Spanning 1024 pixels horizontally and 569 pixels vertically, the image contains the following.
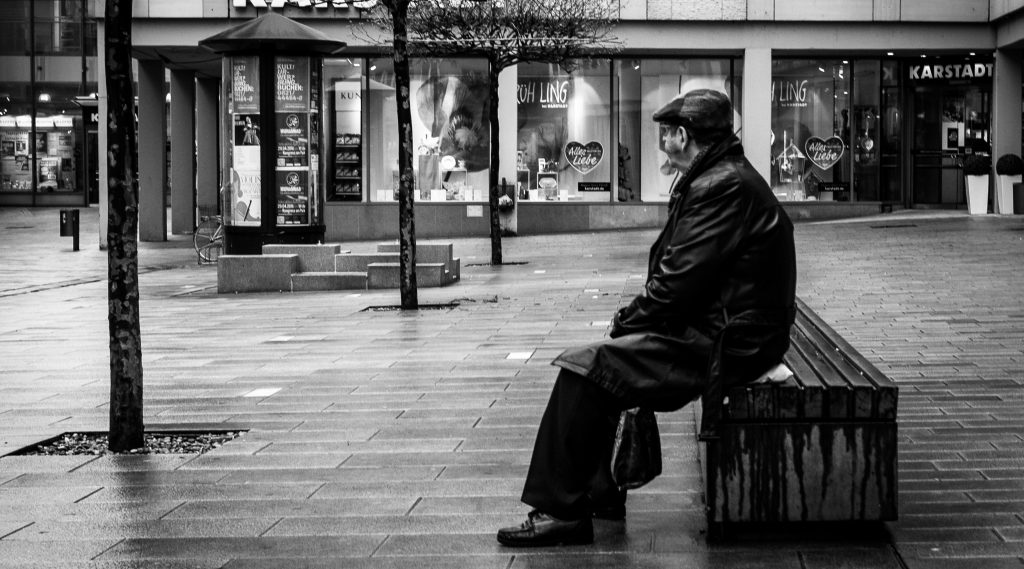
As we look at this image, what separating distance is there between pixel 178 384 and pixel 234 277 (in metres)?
8.68

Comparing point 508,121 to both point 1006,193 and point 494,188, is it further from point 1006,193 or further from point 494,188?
point 1006,193

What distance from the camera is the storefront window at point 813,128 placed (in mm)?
30266

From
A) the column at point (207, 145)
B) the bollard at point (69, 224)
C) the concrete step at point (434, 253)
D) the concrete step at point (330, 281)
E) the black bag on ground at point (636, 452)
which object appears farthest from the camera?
the column at point (207, 145)

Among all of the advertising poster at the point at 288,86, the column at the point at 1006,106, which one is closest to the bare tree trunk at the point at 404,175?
the advertising poster at the point at 288,86

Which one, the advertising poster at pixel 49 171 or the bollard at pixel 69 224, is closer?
the bollard at pixel 69 224

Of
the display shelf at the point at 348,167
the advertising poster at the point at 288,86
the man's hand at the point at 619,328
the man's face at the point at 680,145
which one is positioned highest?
the advertising poster at the point at 288,86

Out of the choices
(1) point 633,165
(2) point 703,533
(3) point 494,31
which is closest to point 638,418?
(2) point 703,533

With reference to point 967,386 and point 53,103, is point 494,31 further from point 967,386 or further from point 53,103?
point 53,103

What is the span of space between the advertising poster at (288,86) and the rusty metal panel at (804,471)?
1634 centimetres

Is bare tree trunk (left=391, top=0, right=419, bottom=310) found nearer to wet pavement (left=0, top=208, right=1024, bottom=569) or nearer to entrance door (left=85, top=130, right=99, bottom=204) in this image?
wet pavement (left=0, top=208, right=1024, bottom=569)

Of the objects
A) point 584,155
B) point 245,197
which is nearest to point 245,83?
point 245,197

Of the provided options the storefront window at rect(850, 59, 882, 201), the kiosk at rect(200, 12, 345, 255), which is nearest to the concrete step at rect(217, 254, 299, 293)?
the kiosk at rect(200, 12, 345, 255)

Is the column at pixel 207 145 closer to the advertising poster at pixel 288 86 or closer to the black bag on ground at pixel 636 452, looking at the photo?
the advertising poster at pixel 288 86

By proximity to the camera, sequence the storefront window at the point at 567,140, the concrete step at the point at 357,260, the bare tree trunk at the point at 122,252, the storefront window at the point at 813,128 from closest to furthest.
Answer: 1. the bare tree trunk at the point at 122,252
2. the concrete step at the point at 357,260
3. the storefront window at the point at 813,128
4. the storefront window at the point at 567,140
